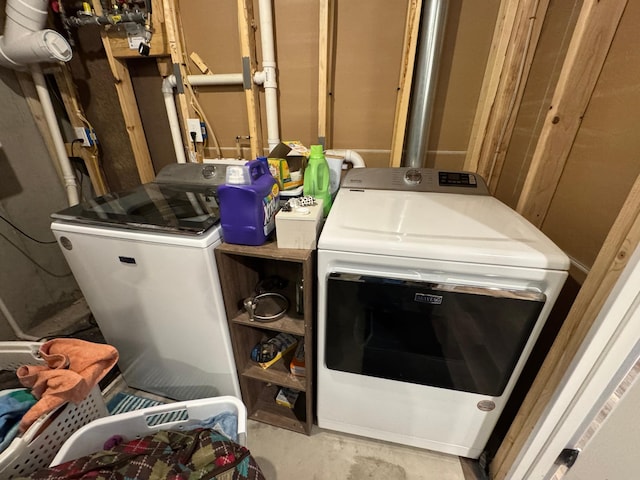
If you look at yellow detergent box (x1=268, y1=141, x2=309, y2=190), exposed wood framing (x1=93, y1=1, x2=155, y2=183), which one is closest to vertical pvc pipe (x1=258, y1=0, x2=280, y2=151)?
yellow detergent box (x1=268, y1=141, x2=309, y2=190)

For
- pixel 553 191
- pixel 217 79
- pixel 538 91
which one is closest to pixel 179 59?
pixel 217 79

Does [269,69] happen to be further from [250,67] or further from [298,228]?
[298,228]

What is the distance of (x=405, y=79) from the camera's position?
1.25 metres

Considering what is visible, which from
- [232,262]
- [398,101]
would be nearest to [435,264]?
[232,262]

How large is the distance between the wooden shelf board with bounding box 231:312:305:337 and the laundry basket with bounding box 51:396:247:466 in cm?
31

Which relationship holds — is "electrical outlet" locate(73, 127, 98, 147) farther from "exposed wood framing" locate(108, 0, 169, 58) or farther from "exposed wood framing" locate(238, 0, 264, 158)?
"exposed wood framing" locate(238, 0, 264, 158)

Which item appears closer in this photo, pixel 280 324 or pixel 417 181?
pixel 280 324

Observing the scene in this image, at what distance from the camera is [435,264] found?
0.80m

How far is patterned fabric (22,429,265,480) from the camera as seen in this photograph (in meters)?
0.78

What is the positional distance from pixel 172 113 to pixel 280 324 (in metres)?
1.46

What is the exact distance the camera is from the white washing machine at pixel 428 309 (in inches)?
31.0

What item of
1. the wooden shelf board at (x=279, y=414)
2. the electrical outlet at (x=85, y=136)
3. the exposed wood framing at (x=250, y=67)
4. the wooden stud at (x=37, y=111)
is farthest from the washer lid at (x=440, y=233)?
the wooden stud at (x=37, y=111)

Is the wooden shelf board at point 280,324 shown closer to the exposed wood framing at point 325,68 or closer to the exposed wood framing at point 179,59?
the exposed wood framing at point 325,68

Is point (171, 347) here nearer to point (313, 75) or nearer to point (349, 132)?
point (349, 132)
